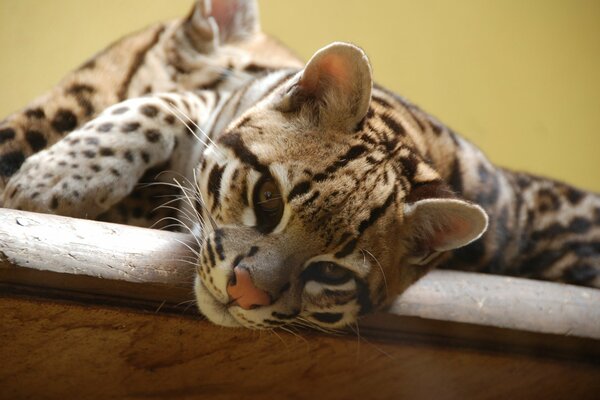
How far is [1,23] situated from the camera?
2895 mm

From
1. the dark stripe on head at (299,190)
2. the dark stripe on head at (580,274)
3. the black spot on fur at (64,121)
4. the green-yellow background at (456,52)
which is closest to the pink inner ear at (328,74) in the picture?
the dark stripe on head at (299,190)

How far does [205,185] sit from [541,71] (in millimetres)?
2011

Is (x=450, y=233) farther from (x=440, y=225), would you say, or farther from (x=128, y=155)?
(x=128, y=155)

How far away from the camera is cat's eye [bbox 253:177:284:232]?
1604mm

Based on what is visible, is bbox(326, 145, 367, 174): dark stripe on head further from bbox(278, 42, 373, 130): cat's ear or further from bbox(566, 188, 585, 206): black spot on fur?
bbox(566, 188, 585, 206): black spot on fur

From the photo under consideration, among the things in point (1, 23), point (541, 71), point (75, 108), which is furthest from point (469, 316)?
point (1, 23)

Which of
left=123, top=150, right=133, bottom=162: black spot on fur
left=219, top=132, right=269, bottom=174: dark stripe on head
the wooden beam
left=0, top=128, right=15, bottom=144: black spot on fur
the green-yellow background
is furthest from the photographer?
the green-yellow background

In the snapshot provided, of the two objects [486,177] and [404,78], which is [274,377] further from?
[404,78]

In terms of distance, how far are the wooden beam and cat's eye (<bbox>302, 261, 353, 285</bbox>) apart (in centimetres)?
12

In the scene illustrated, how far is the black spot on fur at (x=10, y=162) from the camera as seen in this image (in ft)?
6.95

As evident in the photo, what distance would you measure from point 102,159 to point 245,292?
1.94 ft

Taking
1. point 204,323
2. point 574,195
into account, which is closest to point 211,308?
point 204,323

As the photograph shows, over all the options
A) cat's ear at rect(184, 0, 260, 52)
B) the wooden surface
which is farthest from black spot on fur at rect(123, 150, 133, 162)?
cat's ear at rect(184, 0, 260, 52)

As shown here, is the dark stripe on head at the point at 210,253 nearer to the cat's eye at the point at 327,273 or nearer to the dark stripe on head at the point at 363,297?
the cat's eye at the point at 327,273
